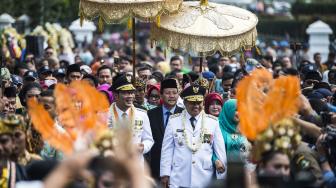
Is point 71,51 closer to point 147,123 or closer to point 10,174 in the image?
point 147,123

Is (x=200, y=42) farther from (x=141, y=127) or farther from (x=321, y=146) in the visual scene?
(x=321, y=146)

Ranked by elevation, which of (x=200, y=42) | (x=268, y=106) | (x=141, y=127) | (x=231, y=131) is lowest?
(x=231, y=131)

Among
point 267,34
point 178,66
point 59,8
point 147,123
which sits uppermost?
point 147,123

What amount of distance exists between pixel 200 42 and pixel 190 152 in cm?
287

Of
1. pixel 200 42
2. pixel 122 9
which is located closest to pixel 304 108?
pixel 122 9

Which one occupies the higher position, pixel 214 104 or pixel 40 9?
pixel 214 104

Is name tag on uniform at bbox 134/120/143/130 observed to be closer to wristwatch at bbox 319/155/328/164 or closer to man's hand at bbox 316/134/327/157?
man's hand at bbox 316/134/327/157

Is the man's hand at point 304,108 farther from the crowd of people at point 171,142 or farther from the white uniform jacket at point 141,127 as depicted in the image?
the white uniform jacket at point 141,127

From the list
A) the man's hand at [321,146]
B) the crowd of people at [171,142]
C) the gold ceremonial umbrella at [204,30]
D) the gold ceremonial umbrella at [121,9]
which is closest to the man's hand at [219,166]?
the crowd of people at [171,142]

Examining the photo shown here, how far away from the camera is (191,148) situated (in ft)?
42.4

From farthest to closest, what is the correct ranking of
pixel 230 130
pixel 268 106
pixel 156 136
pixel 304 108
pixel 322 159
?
pixel 156 136 → pixel 230 130 → pixel 304 108 → pixel 322 159 → pixel 268 106

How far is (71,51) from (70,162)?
69.0 feet

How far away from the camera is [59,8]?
124 ft

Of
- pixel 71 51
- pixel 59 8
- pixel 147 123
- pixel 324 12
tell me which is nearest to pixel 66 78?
pixel 147 123
